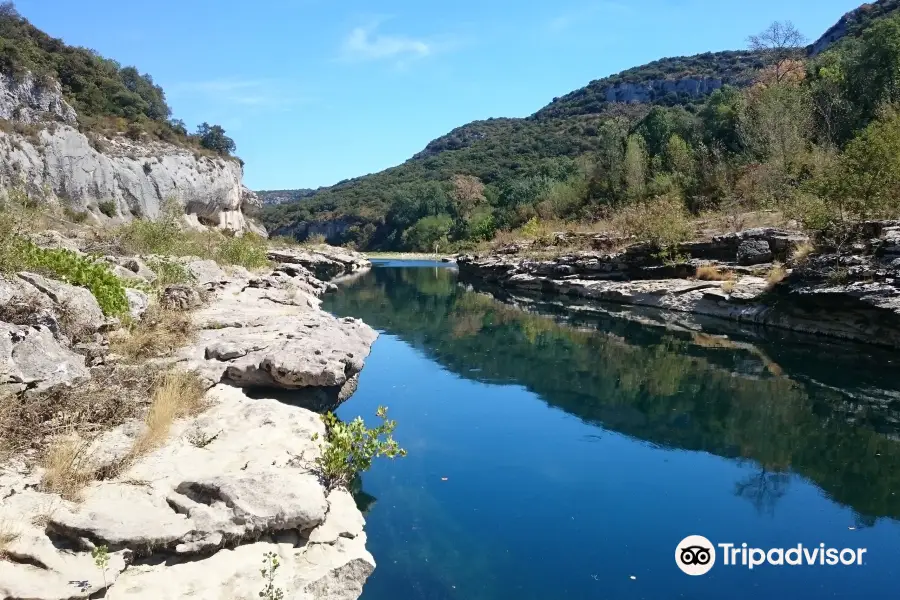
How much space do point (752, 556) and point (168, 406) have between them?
6.09 meters

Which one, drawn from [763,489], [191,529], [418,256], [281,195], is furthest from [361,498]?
[281,195]

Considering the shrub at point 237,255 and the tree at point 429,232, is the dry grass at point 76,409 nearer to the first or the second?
the shrub at point 237,255

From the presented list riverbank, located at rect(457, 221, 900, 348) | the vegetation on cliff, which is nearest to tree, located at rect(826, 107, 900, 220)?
riverbank, located at rect(457, 221, 900, 348)

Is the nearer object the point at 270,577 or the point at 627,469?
the point at 270,577

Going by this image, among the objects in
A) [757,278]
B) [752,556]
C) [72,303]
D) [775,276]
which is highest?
[72,303]

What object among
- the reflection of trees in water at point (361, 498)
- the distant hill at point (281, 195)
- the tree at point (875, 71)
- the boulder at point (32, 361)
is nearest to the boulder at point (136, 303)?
the boulder at point (32, 361)

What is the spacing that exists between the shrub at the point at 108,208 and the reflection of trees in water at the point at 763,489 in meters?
38.0

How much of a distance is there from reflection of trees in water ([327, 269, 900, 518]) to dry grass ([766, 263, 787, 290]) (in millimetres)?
3460

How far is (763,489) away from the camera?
783 centimetres

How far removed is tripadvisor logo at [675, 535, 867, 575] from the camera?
19.7 ft

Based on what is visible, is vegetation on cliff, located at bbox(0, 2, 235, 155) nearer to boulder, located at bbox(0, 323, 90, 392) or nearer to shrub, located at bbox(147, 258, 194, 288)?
shrub, located at bbox(147, 258, 194, 288)

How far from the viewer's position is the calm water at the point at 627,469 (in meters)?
5.79

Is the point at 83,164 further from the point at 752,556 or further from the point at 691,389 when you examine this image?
the point at 752,556

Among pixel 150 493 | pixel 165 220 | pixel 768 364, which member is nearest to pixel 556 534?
pixel 150 493
